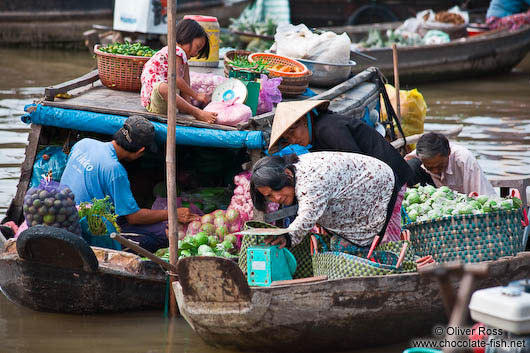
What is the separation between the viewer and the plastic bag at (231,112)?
5.02m

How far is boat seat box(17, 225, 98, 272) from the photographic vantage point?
426 cm

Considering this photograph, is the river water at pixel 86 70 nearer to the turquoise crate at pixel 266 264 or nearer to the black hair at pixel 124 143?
the turquoise crate at pixel 266 264

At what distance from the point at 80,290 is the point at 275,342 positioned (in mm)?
1233

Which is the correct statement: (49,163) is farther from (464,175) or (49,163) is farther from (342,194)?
(464,175)

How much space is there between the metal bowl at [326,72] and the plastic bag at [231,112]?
1.55 meters

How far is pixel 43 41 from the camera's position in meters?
15.3

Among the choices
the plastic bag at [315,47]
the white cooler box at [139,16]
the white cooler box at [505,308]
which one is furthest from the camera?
the white cooler box at [139,16]

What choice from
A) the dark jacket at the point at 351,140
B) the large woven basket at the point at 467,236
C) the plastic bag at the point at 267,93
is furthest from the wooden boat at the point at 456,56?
the large woven basket at the point at 467,236

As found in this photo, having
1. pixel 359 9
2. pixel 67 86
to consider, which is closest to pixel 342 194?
pixel 67 86

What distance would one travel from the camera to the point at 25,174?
523 centimetres

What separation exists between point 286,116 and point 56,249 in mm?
1470

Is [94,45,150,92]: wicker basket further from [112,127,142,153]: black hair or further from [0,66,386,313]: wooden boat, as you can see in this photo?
[112,127,142,153]: black hair

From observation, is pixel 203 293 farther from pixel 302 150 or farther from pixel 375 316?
pixel 302 150

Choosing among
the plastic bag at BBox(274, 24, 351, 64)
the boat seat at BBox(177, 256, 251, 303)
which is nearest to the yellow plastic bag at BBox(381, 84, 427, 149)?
the plastic bag at BBox(274, 24, 351, 64)
